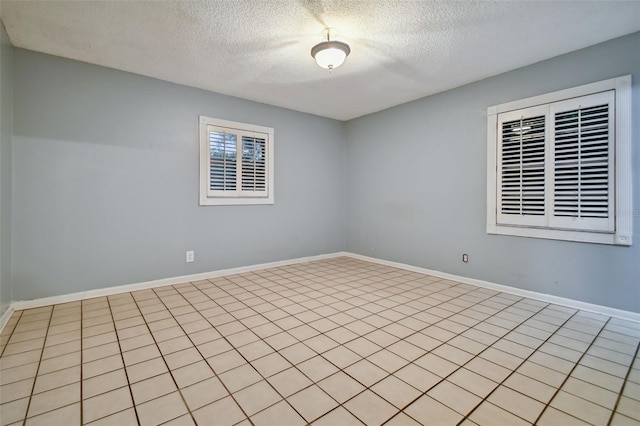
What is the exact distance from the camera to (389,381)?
1715 mm

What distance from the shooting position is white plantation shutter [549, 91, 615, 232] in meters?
2.69

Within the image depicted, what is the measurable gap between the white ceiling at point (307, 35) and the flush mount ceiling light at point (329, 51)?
13 cm

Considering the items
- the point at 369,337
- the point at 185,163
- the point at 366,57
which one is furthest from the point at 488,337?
the point at 185,163

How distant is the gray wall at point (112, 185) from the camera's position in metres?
2.88

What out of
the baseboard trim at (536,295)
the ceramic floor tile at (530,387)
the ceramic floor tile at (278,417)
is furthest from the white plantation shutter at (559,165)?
the ceramic floor tile at (278,417)

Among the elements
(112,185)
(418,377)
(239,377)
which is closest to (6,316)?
(112,185)

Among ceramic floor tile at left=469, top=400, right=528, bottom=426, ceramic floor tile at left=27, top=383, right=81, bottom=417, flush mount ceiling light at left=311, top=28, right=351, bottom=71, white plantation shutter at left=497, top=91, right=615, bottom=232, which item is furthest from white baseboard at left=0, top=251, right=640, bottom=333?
flush mount ceiling light at left=311, top=28, right=351, bottom=71

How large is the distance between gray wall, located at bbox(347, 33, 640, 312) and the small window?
1752 millimetres

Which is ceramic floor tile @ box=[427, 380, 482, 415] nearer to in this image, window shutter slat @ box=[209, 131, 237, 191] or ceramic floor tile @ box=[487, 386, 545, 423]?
ceramic floor tile @ box=[487, 386, 545, 423]

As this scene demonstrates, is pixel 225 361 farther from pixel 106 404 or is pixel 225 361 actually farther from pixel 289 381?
pixel 106 404

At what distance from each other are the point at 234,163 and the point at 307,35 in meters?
2.10

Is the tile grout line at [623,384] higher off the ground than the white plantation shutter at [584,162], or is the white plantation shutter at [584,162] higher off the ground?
the white plantation shutter at [584,162]

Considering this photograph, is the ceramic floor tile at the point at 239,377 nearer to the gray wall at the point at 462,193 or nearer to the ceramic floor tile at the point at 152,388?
the ceramic floor tile at the point at 152,388

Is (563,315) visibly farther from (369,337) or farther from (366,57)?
(366,57)
